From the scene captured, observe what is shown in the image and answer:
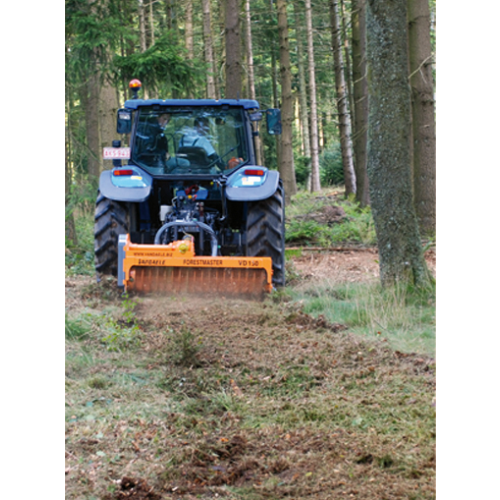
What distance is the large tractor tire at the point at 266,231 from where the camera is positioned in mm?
6859

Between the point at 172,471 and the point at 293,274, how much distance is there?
17.4ft

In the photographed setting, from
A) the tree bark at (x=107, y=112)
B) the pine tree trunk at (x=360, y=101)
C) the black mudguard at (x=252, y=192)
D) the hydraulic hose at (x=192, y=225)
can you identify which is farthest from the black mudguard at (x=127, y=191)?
the pine tree trunk at (x=360, y=101)

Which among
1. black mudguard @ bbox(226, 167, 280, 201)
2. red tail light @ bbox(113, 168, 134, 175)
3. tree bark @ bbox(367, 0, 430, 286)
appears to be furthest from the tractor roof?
tree bark @ bbox(367, 0, 430, 286)

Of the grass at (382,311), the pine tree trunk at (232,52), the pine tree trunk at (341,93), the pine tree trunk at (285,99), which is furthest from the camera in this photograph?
the pine tree trunk at (341,93)

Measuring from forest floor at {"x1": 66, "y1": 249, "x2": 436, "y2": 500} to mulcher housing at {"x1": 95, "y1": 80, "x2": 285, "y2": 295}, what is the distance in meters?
1.61

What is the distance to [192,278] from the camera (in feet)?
20.8

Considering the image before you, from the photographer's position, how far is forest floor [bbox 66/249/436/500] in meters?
2.63

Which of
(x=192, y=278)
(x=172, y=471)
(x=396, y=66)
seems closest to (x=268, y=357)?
(x=172, y=471)

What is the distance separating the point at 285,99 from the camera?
16719 mm

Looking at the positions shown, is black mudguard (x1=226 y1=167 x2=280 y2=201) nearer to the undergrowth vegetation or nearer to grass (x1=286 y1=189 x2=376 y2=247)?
the undergrowth vegetation

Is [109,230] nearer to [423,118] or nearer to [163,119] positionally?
[163,119]

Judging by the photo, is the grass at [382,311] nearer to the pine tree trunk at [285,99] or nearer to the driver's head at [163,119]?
the driver's head at [163,119]

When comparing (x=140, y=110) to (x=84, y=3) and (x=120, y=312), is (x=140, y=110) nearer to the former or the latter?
(x=120, y=312)

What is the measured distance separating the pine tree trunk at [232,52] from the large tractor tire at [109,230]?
4.94 meters
